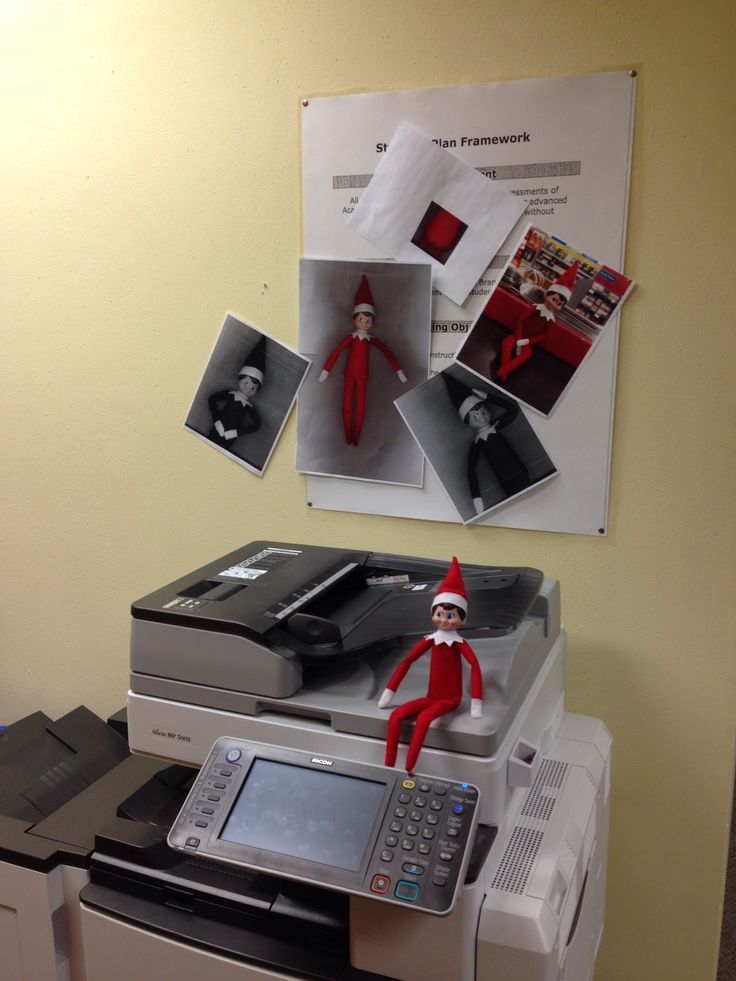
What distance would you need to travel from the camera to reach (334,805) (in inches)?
33.7

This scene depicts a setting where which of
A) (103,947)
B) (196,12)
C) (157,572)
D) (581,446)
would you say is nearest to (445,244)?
(581,446)

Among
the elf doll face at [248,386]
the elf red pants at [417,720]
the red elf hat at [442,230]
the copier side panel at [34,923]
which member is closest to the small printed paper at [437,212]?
the red elf hat at [442,230]

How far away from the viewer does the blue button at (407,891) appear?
755 millimetres

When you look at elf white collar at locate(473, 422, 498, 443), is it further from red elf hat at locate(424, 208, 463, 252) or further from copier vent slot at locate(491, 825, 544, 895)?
copier vent slot at locate(491, 825, 544, 895)

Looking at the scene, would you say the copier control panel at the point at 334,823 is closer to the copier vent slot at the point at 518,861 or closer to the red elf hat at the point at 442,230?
the copier vent slot at the point at 518,861

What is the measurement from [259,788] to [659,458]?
0.80 m

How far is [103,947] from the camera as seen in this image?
0.99m

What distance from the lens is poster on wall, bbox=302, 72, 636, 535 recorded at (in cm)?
122

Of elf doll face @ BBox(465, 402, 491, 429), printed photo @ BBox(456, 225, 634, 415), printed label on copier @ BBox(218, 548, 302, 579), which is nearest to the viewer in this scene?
printed label on copier @ BBox(218, 548, 302, 579)

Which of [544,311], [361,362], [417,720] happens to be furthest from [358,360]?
[417,720]

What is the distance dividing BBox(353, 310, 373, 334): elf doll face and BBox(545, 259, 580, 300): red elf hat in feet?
1.01

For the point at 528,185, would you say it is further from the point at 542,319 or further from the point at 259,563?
the point at 259,563

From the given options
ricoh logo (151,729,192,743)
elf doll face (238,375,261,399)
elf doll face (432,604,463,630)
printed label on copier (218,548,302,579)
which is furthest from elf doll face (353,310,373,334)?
ricoh logo (151,729,192,743)

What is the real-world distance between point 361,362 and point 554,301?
35 cm
